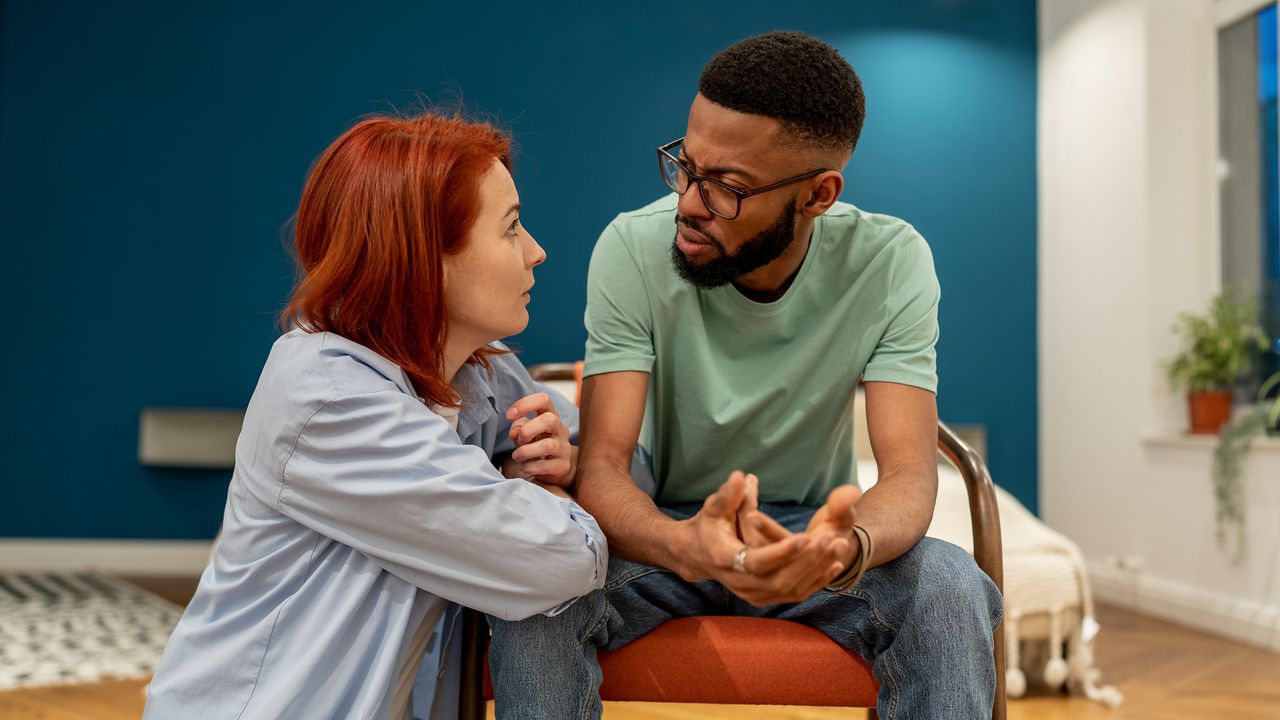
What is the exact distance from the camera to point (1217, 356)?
14.1 feet

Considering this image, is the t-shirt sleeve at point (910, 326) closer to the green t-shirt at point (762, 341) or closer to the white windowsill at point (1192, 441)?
the green t-shirt at point (762, 341)

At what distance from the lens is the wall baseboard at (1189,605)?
3.83m

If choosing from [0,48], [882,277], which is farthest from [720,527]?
[0,48]

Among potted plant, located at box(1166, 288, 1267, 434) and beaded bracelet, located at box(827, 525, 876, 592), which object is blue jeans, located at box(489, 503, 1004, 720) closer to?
beaded bracelet, located at box(827, 525, 876, 592)

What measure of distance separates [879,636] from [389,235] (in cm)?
78

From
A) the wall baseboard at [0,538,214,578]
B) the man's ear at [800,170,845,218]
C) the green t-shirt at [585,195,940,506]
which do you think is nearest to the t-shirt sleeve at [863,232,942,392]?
the green t-shirt at [585,195,940,506]

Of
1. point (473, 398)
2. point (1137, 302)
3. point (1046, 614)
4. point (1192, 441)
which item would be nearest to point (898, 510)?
point (473, 398)

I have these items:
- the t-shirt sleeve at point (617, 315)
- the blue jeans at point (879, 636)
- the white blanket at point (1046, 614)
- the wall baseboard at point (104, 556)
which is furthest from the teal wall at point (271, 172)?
the blue jeans at point (879, 636)

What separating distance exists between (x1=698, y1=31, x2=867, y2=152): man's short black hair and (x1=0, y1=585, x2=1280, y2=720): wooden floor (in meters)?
1.75

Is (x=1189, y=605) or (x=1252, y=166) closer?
(x=1189, y=605)

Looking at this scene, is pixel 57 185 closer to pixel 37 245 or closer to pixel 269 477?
pixel 37 245

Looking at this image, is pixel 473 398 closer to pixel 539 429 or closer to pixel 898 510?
pixel 539 429

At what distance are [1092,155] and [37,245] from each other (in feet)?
16.3

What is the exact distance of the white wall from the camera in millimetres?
4254
